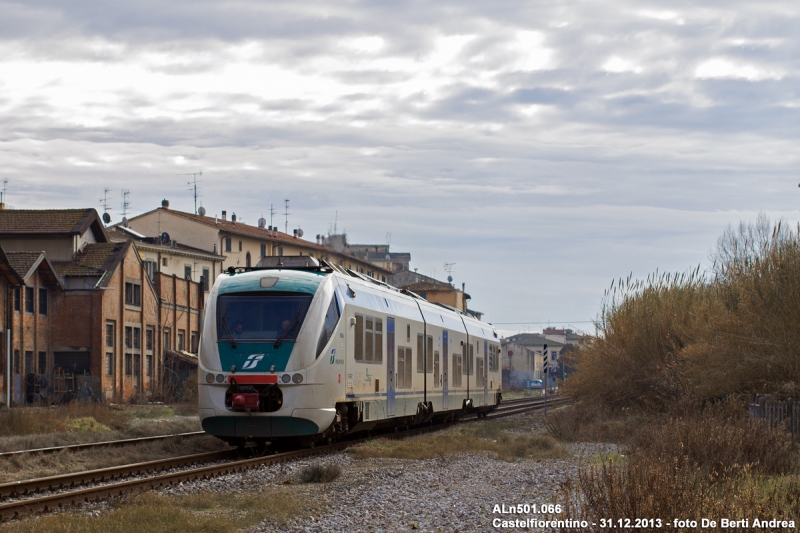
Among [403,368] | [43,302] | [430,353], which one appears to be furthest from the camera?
[43,302]

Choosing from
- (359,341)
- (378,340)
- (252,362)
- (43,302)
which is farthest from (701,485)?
(43,302)

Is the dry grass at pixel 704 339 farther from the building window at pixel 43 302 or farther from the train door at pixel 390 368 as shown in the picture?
the building window at pixel 43 302

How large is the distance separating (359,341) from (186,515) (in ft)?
29.7

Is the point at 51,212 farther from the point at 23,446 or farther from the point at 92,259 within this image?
the point at 23,446

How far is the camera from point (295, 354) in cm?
1600

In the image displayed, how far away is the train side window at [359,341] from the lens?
1822 centimetres

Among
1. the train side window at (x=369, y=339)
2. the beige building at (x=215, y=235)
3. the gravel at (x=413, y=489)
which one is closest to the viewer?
the gravel at (x=413, y=489)

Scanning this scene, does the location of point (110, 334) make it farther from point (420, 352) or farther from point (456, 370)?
point (420, 352)

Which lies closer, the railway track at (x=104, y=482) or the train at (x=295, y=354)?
the railway track at (x=104, y=482)

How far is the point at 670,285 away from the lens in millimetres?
27844

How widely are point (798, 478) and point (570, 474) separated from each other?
343 cm

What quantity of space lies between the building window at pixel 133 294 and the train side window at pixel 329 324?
3084cm

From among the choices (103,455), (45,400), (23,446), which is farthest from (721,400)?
(45,400)

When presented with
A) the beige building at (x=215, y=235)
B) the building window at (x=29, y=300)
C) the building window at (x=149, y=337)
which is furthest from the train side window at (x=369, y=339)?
the beige building at (x=215, y=235)
